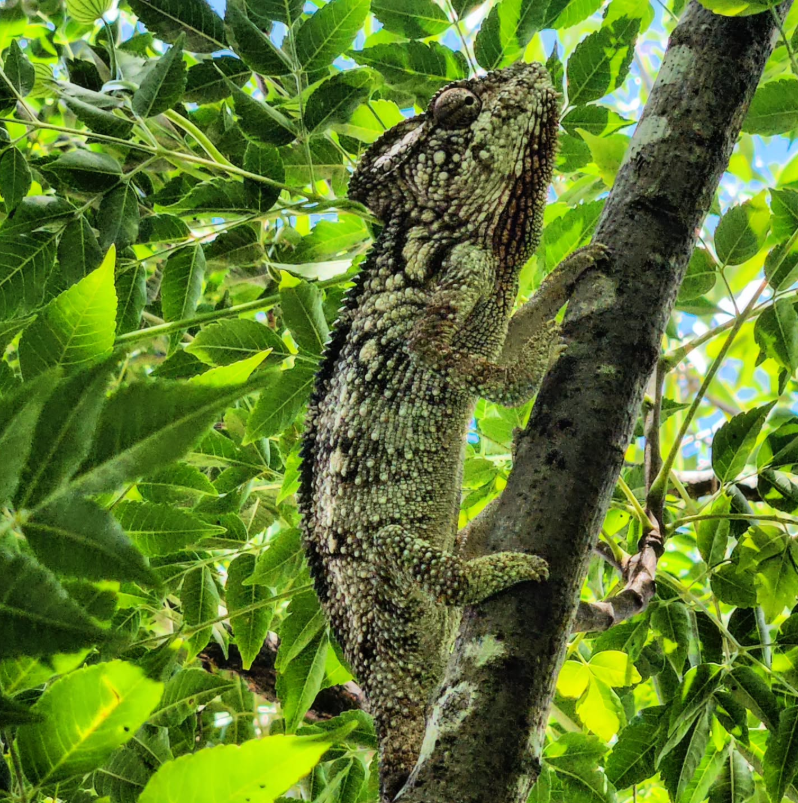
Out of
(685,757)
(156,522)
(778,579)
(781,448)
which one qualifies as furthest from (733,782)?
(156,522)

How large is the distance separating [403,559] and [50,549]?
4.00ft

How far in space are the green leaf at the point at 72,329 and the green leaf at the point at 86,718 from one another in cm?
36

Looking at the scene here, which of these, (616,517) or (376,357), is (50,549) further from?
(616,517)

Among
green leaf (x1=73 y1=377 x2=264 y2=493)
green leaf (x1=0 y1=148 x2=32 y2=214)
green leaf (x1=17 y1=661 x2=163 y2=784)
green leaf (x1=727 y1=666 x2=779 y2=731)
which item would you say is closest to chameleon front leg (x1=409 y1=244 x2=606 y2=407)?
green leaf (x1=727 y1=666 x2=779 y2=731)

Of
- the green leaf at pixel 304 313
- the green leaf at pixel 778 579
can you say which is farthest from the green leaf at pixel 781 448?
the green leaf at pixel 304 313

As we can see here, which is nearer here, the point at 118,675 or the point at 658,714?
the point at 118,675

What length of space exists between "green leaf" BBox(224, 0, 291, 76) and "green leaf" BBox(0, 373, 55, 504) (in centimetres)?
138

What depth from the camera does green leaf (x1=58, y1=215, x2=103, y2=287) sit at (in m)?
2.02

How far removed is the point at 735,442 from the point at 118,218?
1616 millimetres

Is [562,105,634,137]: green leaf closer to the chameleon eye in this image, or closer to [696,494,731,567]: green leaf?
the chameleon eye

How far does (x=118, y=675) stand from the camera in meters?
0.81

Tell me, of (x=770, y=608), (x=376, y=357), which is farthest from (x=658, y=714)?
(x=376, y=357)

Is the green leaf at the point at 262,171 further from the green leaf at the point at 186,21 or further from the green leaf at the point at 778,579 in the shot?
the green leaf at the point at 778,579

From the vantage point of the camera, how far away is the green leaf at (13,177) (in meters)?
2.02
